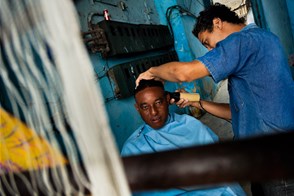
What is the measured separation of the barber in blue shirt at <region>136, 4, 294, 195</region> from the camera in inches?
44.2

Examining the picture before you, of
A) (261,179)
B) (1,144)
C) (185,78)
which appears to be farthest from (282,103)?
(1,144)

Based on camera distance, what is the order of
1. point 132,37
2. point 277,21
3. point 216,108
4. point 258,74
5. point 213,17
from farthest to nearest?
point 277,21 → point 132,37 → point 216,108 → point 213,17 → point 258,74

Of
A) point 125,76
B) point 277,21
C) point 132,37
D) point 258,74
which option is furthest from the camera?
point 277,21

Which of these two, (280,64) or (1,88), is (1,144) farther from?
(280,64)

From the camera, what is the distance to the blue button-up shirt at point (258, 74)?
3.67ft

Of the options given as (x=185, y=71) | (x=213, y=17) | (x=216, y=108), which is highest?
(x=213, y=17)

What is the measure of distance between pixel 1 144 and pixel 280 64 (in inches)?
48.2

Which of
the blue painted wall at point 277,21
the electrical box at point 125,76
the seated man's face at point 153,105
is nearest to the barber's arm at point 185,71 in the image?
the seated man's face at point 153,105

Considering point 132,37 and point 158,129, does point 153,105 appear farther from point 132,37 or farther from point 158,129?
point 132,37

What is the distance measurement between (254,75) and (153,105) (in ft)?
2.57

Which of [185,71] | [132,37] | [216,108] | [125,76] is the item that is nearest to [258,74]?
[185,71]

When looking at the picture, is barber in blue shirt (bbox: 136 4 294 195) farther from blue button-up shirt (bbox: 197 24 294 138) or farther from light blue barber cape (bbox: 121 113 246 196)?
light blue barber cape (bbox: 121 113 246 196)

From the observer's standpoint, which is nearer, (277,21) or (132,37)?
(132,37)

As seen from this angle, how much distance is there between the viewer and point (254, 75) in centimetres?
117
